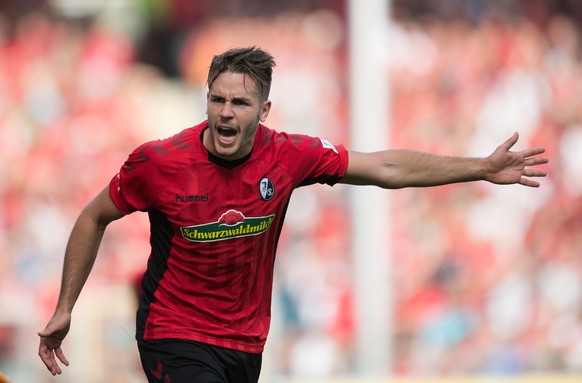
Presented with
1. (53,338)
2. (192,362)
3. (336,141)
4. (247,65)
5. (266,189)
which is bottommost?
(192,362)

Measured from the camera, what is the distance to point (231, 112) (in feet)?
15.7

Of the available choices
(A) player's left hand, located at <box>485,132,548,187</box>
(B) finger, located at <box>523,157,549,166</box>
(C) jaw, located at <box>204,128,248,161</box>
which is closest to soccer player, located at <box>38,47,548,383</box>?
(C) jaw, located at <box>204,128,248,161</box>

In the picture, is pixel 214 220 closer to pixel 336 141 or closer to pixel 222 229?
pixel 222 229

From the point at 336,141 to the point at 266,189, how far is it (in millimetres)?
7969

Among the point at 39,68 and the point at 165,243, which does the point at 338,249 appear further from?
the point at 165,243

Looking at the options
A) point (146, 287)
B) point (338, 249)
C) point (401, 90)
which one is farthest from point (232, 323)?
point (401, 90)

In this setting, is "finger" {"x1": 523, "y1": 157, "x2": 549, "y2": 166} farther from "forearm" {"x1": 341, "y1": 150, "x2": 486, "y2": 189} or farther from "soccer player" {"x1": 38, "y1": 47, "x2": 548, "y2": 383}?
"soccer player" {"x1": 38, "y1": 47, "x2": 548, "y2": 383}

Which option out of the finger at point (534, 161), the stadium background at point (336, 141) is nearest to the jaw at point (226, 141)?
the finger at point (534, 161)

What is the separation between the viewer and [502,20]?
1345cm

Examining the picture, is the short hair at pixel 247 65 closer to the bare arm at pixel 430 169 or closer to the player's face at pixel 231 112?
the player's face at pixel 231 112

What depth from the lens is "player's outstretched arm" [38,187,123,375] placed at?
505 centimetres

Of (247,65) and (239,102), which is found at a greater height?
(247,65)

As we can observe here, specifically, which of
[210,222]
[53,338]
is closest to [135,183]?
[210,222]

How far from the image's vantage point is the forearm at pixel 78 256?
507 centimetres
